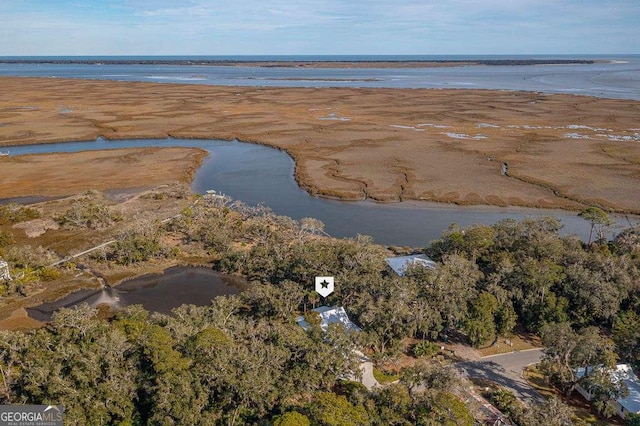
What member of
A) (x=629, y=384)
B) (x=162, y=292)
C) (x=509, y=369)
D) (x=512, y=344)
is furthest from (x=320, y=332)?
(x=162, y=292)

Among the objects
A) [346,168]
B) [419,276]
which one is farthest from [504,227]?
[346,168]

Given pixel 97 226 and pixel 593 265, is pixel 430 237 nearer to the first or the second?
pixel 593 265

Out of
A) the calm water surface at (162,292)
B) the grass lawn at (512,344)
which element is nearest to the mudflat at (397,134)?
the calm water surface at (162,292)

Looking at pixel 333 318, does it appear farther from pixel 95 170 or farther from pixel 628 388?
pixel 95 170

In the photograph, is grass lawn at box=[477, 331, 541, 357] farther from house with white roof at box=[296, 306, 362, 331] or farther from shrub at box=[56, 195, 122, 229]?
shrub at box=[56, 195, 122, 229]

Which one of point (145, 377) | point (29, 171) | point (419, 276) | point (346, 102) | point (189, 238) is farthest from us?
point (346, 102)

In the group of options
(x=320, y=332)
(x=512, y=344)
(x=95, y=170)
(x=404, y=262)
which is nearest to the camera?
(x=320, y=332)
